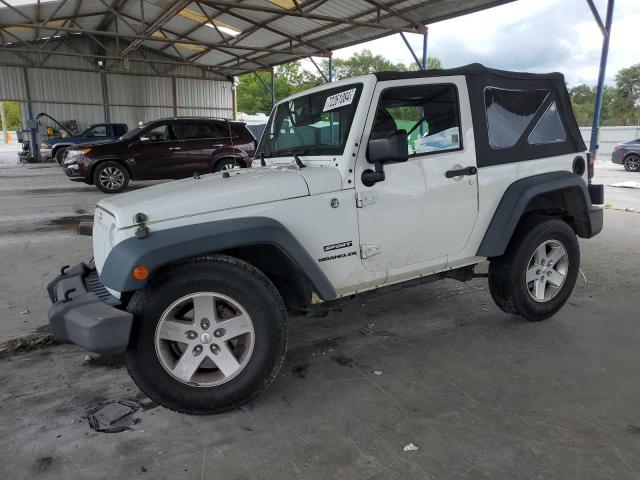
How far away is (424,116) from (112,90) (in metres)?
27.2

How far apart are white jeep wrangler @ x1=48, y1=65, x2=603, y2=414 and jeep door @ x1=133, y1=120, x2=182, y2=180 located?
8257mm

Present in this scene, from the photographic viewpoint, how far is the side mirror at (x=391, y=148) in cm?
284

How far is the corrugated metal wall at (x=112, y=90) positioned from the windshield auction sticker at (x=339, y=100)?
25996 millimetres

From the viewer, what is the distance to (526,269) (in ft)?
12.3

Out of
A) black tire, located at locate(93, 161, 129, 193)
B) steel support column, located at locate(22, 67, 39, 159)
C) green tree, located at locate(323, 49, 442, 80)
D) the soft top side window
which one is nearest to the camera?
the soft top side window

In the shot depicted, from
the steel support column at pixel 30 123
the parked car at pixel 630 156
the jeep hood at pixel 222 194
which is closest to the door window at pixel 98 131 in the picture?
the steel support column at pixel 30 123

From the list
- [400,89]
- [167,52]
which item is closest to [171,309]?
[400,89]

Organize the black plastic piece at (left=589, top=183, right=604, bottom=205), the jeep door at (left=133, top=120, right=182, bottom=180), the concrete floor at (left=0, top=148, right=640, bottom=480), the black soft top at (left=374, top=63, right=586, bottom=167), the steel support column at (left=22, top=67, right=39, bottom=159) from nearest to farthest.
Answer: the concrete floor at (left=0, top=148, right=640, bottom=480) < the black soft top at (left=374, top=63, right=586, bottom=167) < the black plastic piece at (left=589, top=183, right=604, bottom=205) < the jeep door at (left=133, top=120, right=182, bottom=180) < the steel support column at (left=22, top=67, right=39, bottom=159)

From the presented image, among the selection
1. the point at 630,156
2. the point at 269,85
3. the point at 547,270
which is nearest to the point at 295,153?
the point at 547,270

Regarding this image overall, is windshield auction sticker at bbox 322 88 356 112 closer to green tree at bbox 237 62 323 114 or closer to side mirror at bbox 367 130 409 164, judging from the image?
side mirror at bbox 367 130 409 164

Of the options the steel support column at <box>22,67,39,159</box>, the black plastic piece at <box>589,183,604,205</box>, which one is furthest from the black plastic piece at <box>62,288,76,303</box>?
the steel support column at <box>22,67,39,159</box>

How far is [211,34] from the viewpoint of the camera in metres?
20.2

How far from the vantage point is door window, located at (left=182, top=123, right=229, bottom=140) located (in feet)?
38.5

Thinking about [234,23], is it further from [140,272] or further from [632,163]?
[140,272]
